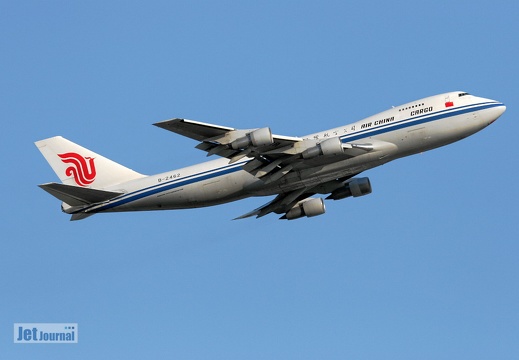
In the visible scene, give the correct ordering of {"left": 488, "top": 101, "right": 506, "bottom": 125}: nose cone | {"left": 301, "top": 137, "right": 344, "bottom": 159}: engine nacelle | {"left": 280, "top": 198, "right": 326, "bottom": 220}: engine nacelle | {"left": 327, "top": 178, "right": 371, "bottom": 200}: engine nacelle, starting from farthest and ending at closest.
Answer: {"left": 280, "top": 198, "right": 326, "bottom": 220}: engine nacelle
{"left": 327, "top": 178, "right": 371, "bottom": 200}: engine nacelle
{"left": 488, "top": 101, "right": 506, "bottom": 125}: nose cone
{"left": 301, "top": 137, "right": 344, "bottom": 159}: engine nacelle

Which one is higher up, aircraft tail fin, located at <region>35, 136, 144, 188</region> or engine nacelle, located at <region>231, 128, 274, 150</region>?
aircraft tail fin, located at <region>35, 136, 144, 188</region>

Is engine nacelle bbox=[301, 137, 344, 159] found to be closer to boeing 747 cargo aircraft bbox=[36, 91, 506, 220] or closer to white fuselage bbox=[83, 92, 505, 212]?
boeing 747 cargo aircraft bbox=[36, 91, 506, 220]

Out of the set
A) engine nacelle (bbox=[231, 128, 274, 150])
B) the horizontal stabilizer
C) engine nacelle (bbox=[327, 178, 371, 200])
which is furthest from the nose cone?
the horizontal stabilizer

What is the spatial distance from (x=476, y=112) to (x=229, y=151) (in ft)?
50.3

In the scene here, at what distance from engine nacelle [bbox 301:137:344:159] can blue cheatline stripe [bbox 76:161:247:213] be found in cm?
510

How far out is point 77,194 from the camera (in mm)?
56312

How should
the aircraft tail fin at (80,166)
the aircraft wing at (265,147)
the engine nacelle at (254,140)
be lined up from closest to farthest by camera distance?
the aircraft wing at (265,147) → the engine nacelle at (254,140) → the aircraft tail fin at (80,166)

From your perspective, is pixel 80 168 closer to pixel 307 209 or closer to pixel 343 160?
pixel 307 209

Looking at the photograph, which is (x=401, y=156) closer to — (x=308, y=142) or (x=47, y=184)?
(x=308, y=142)

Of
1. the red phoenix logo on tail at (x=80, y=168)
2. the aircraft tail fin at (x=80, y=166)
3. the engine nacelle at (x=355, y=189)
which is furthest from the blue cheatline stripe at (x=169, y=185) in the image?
the engine nacelle at (x=355, y=189)

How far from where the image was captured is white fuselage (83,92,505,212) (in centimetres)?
5341

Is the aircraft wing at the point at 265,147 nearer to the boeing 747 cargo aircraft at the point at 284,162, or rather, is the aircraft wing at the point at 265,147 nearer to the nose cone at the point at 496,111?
the boeing 747 cargo aircraft at the point at 284,162

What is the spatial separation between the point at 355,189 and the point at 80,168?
18.9 metres

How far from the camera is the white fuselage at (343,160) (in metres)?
53.4
